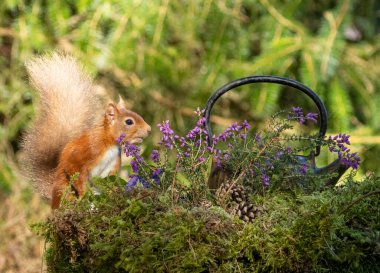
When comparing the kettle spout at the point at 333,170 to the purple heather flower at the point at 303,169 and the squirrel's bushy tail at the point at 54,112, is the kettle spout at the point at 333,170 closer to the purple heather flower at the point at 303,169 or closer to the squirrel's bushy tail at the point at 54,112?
the purple heather flower at the point at 303,169

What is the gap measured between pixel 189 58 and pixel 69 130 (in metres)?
1.89

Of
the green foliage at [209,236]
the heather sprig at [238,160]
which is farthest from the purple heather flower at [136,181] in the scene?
the green foliage at [209,236]

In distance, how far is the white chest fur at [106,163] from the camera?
194 centimetres

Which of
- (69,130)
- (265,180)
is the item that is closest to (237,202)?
(265,180)

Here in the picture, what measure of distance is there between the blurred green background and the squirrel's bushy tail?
0.94m

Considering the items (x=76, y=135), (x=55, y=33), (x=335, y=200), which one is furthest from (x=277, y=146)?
(x=55, y=33)

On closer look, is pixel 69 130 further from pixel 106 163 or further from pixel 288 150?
pixel 288 150

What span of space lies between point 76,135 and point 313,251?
108cm

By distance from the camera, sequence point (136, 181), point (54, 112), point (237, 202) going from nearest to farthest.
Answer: point (237, 202)
point (136, 181)
point (54, 112)

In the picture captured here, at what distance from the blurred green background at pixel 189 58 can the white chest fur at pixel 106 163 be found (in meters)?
1.18

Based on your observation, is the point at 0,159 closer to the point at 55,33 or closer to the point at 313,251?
the point at 55,33

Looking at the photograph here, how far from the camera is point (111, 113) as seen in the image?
1.99 metres

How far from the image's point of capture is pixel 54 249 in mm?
1457

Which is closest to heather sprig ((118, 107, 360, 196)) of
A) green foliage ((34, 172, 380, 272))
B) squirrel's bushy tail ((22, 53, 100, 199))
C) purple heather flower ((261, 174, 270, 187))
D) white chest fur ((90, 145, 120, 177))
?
purple heather flower ((261, 174, 270, 187))
